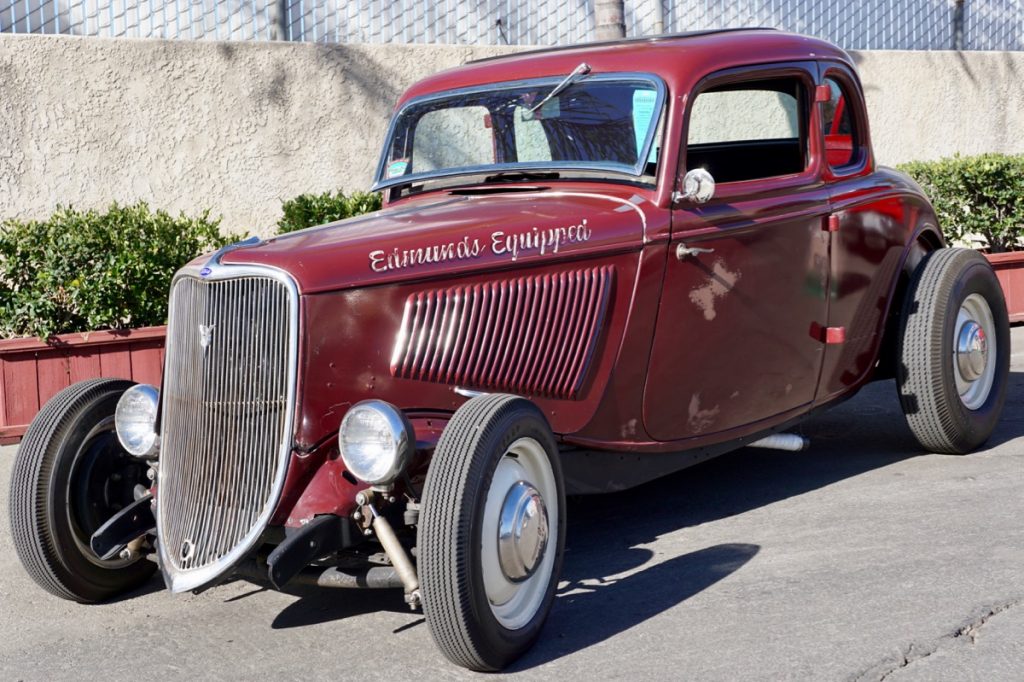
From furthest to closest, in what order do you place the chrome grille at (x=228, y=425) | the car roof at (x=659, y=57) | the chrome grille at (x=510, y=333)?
1. the car roof at (x=659, y=57)
2. the chrome grille at (x=510, y=333)
3. the chrome grille at (x=228, y=425)

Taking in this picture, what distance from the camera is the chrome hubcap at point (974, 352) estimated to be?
563 centimetres

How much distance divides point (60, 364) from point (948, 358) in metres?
4.43

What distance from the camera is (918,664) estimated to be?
3.40 m

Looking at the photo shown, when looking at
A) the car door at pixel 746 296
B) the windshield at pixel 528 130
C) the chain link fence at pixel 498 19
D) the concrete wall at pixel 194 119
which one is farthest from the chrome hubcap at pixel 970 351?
the chain link fence at pixel 498 19

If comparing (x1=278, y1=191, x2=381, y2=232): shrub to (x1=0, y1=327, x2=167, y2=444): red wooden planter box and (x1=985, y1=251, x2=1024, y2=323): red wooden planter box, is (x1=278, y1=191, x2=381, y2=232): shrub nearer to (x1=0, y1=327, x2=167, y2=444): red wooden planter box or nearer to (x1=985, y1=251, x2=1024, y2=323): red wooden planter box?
(x1=0, y1=327, x2=167, y2=444): red wooden planter box

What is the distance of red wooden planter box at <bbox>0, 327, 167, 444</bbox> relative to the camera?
6594 millimetres

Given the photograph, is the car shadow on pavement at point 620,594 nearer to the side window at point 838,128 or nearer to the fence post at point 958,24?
the side window at point 838,128

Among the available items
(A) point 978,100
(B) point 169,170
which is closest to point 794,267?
(B) point 169,170

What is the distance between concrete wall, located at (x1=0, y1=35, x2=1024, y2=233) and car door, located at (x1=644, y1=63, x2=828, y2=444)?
4.64 metres

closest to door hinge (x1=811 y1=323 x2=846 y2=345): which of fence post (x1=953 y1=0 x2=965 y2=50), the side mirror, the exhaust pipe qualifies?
the exhaust pipe

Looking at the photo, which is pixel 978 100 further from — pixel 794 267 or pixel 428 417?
pixel 428 417

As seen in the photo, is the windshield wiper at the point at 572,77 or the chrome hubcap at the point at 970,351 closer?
the windshield wiper at the point at 572,77

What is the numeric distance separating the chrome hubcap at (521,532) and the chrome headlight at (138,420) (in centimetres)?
120

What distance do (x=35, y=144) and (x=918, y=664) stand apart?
6.58m
